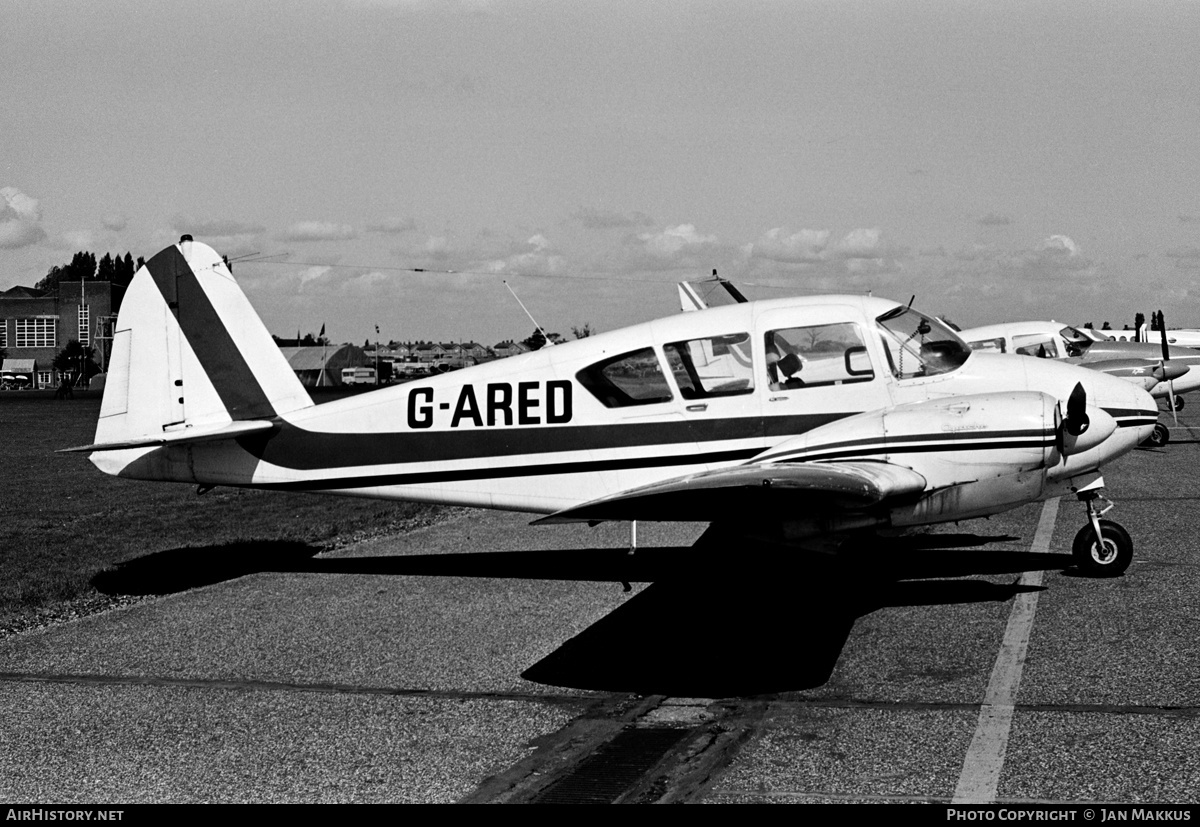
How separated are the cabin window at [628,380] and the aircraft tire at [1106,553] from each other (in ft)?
12.7

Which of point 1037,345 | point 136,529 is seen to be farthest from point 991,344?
point 136,529

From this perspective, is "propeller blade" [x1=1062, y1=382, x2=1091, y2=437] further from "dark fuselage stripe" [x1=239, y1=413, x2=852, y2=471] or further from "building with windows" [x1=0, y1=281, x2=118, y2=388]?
"building with windows" [x1=0, y1=281, x2=118, y2=388]

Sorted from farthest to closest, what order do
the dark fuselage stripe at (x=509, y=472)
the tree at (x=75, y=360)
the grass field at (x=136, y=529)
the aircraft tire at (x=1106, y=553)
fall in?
1. the tree at (x=75, y=360)
2. the grass field at (x=136, y=529)
3. the aircraft tire at (x=1106, y=553)
4. the dark fuselage stripe at (x=509, y=472)

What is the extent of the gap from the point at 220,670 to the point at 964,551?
7314 mm

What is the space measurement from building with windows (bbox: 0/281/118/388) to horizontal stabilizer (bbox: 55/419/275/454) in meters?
121

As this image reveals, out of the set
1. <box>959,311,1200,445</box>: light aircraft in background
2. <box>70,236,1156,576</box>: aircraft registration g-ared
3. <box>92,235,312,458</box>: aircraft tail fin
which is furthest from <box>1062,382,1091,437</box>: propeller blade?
<box>959,311,1200,445</box>: light aircraft in background

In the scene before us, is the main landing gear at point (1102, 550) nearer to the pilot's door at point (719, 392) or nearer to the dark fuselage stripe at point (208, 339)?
the pilot's door at point (719, 392)

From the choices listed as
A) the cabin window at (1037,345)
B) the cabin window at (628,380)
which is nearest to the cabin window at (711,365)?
the cabin window at (628,380)

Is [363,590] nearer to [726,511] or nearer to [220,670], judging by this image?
[220,670]

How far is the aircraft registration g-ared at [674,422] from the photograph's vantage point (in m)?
8.01

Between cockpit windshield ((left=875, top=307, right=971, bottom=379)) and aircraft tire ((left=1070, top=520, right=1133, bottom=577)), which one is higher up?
cockpit windshield ((left=875, top=307, right=971, bottom=379))

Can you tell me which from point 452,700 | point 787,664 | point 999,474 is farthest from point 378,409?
point 999,474

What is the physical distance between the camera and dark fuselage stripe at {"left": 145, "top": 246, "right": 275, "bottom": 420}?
10844 mm

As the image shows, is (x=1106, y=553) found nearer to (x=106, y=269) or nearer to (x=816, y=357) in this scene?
(x=816, y=357)
